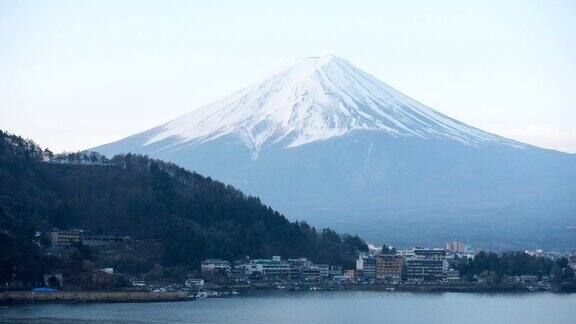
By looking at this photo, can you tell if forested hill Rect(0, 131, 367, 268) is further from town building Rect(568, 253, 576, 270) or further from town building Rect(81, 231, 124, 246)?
town building Rect(568, 253, 576, 270)

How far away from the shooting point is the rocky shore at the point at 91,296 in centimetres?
3011

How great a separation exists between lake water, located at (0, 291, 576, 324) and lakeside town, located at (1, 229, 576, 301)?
1.30 meters

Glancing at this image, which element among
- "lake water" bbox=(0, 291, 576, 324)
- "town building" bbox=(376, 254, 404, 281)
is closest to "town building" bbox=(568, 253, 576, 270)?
"town building" bbox=(376, 254, 404, 281)

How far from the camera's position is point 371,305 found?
33.1 m

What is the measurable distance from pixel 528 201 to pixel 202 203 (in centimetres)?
2909

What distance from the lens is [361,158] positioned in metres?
74.3

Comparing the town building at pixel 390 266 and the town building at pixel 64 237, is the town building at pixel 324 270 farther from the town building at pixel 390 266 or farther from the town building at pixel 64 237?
the town building at pixel 64 237

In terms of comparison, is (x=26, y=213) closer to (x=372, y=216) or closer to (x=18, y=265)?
(x=18, y=265)

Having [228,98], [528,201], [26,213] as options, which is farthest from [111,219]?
[228,98]

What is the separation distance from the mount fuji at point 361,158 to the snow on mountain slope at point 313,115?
3.2 inches

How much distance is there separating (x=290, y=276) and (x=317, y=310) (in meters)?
9.31

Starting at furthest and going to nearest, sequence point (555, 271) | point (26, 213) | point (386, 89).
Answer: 1. point (386, 89)
2. point (555, 271)
3. point (26, 213)

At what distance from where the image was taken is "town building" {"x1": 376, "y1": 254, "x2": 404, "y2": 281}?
141ft

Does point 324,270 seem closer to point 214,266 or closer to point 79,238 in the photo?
point 214,266
